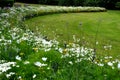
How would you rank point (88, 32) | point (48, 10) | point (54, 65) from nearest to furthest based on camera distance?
point (54, 65) < point (88, 32) < point (48, 10)

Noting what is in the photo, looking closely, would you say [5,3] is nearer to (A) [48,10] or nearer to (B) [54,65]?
(A) [48,10]

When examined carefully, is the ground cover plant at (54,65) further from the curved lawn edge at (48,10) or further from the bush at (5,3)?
the bush at (5,3)

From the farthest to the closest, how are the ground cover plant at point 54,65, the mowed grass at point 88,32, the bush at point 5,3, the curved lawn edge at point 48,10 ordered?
1. the bush at point 5,3
2. the curved lawn edge at point 48,10
3. the mowed grass at point 88,32
4. the ground cover plant at point 54,65

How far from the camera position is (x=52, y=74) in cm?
754

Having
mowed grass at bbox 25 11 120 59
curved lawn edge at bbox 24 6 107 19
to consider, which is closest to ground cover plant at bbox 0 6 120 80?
mowed grass at bbox 25 11 120 59

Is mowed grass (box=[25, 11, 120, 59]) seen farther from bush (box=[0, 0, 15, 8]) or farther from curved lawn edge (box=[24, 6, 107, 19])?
bush (box=[0, 0, 15, 8])

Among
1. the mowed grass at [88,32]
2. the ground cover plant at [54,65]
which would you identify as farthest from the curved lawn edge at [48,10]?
the ground cover plant at [54,65]

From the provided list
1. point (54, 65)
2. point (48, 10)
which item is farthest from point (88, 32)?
point (54, 65)

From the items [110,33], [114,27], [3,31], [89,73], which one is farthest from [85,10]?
[89,73]

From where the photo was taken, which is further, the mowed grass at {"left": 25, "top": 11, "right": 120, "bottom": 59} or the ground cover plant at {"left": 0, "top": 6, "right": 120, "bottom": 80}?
the mowed grass at {"left": 25, "top": 11, "right": 120, "bottom": 59}

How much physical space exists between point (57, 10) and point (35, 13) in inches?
208

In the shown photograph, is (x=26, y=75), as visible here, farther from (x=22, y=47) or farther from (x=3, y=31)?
(x=3, y=31)

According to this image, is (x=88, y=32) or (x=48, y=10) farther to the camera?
(x=48, y=10)

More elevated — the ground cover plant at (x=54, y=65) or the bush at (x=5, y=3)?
the ground cover plant at (x=54, y=65)
